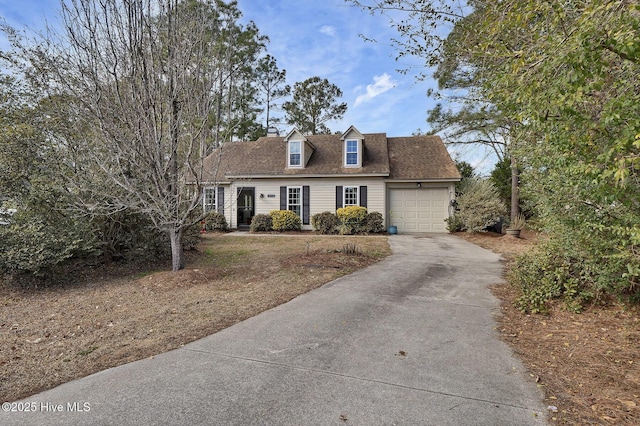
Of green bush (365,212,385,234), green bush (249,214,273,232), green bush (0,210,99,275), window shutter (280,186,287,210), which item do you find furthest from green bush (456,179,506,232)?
green bush (0,210,99,275)

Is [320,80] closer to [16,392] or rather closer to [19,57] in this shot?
[19,57]

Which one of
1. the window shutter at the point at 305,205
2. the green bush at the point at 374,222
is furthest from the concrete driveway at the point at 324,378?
the window shutter at the point at 305,205

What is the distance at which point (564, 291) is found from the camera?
4992 mm

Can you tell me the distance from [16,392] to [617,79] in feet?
18.9

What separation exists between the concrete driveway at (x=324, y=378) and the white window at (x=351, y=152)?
1151 centimetres

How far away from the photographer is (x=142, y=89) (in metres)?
6.13

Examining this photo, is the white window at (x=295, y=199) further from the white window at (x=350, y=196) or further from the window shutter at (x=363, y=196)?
the window shutter at (x=363, y=196)

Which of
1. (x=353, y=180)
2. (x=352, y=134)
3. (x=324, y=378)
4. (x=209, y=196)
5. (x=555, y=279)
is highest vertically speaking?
(x=352, y=134)

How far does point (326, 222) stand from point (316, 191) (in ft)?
5.88

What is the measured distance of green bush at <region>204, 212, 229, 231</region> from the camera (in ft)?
53.9

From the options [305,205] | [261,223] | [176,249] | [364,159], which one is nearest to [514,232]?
[364,159]

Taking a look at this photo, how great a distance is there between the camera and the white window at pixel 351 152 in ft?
51.9

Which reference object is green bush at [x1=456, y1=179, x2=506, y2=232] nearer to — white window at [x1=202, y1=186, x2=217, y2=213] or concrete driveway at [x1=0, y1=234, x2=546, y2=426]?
concrete driveway at [x1=0, y1=234, x2=546, y2=426]

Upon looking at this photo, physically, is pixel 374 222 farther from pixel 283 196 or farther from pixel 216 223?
pixel 216 223
